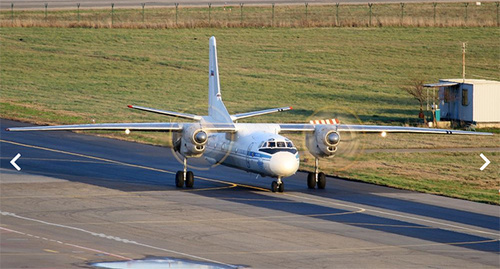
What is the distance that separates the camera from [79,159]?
5219cm

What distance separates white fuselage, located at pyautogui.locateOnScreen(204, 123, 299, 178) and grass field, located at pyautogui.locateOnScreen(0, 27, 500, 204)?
837 cm

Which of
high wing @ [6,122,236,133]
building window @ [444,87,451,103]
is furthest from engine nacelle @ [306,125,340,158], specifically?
building window @ [444,87,451,103]

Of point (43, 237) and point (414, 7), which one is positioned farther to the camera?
point (414, 7)

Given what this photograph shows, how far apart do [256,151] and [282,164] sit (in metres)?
1.67

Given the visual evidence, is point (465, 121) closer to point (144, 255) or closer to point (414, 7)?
point (144, 255)

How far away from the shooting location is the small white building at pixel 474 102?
2689 inches

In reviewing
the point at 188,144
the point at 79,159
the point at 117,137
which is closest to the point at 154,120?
the point at 117,137

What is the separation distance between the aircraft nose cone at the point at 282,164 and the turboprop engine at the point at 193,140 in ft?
12.0

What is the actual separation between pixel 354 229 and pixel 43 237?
1097cm

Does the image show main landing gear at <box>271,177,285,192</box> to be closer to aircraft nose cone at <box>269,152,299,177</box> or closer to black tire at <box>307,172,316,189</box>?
aircraft nose cone at <box>269,152,299,177</box>

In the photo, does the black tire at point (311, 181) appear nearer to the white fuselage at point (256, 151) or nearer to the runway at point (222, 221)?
the runway at point (222, 221)

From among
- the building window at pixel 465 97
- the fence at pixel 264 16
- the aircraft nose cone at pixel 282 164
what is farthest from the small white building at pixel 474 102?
the fence at pixel 264 16

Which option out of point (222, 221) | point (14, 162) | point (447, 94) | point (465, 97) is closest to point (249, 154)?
point (222, 221)

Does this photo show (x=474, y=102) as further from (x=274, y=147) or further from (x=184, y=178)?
(x=274, y=147)
